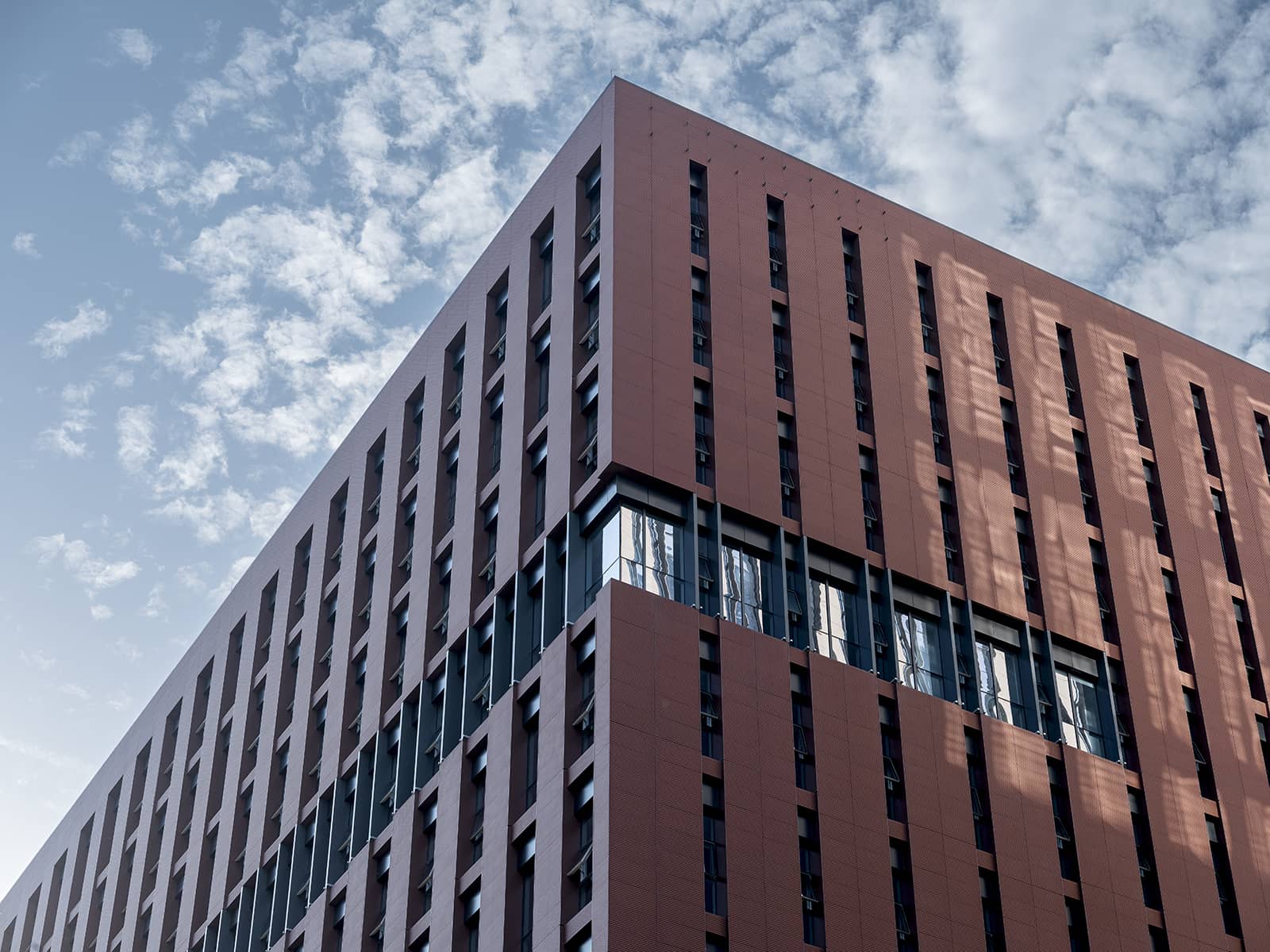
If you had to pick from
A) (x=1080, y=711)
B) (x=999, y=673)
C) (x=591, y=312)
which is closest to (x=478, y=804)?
(x=591, y=312)

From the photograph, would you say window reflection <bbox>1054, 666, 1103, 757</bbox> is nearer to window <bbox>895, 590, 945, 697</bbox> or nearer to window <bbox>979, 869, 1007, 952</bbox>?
window <bbox>895, 590, 945, 697</bbox>

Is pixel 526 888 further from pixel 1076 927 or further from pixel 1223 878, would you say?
pixel 1223 878

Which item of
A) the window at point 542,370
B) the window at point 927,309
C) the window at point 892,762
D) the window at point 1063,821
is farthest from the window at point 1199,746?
the window at point 542,370

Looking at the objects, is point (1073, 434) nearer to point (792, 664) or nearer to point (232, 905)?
point (792, 664)

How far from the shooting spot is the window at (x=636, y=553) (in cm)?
7400

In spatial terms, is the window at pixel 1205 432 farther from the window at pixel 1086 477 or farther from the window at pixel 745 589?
the window at pixel 745 589

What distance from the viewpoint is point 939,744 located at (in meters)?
76.2

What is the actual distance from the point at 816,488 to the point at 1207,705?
2088cm

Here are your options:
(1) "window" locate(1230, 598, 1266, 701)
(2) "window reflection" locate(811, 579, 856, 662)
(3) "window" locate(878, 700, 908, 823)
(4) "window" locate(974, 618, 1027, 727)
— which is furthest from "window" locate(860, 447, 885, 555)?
(1) "window" locate(1230, 598, 1266, 701)

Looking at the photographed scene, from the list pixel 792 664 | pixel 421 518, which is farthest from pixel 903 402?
pixel 421 518

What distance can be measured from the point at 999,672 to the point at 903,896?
44.9 feet

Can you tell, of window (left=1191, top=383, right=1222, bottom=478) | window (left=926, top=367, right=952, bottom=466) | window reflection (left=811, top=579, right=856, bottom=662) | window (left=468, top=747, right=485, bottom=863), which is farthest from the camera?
window (left=1191, top=383, right=1222, bottom=478)

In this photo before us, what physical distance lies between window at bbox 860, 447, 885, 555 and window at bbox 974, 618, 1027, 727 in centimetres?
558

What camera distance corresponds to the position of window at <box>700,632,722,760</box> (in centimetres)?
7012
